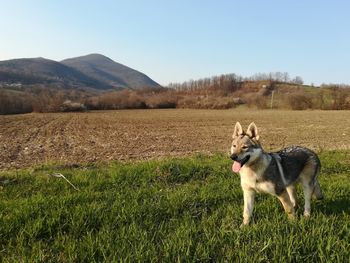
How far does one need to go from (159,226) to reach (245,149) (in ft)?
6.50

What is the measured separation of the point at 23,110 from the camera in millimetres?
71500

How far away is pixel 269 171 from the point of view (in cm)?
602

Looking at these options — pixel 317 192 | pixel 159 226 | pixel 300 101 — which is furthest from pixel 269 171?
pixel 300 101

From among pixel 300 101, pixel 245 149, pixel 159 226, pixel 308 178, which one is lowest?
pixel 159 226

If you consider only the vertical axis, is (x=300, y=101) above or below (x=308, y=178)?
above

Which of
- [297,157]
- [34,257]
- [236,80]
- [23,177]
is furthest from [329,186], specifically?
[236,80]

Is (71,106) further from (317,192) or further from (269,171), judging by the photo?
(269,171)

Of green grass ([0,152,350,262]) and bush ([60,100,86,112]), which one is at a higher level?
bush ([60,100,86,112])

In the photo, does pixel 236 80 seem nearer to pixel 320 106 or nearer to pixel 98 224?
pixel 320 106

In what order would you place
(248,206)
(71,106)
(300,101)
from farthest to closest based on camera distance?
(300,101), (71,106), (248,206)

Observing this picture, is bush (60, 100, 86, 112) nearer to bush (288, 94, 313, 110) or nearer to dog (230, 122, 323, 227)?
bush (288, 94, 313, 110)

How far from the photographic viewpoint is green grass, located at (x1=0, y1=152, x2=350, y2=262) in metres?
4.24

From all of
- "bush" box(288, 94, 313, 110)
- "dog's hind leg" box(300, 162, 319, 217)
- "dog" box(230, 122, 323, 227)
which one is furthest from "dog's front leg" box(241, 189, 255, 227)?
"bush" box(288, 94, 313, 110)

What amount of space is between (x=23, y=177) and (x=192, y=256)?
19.8ft
